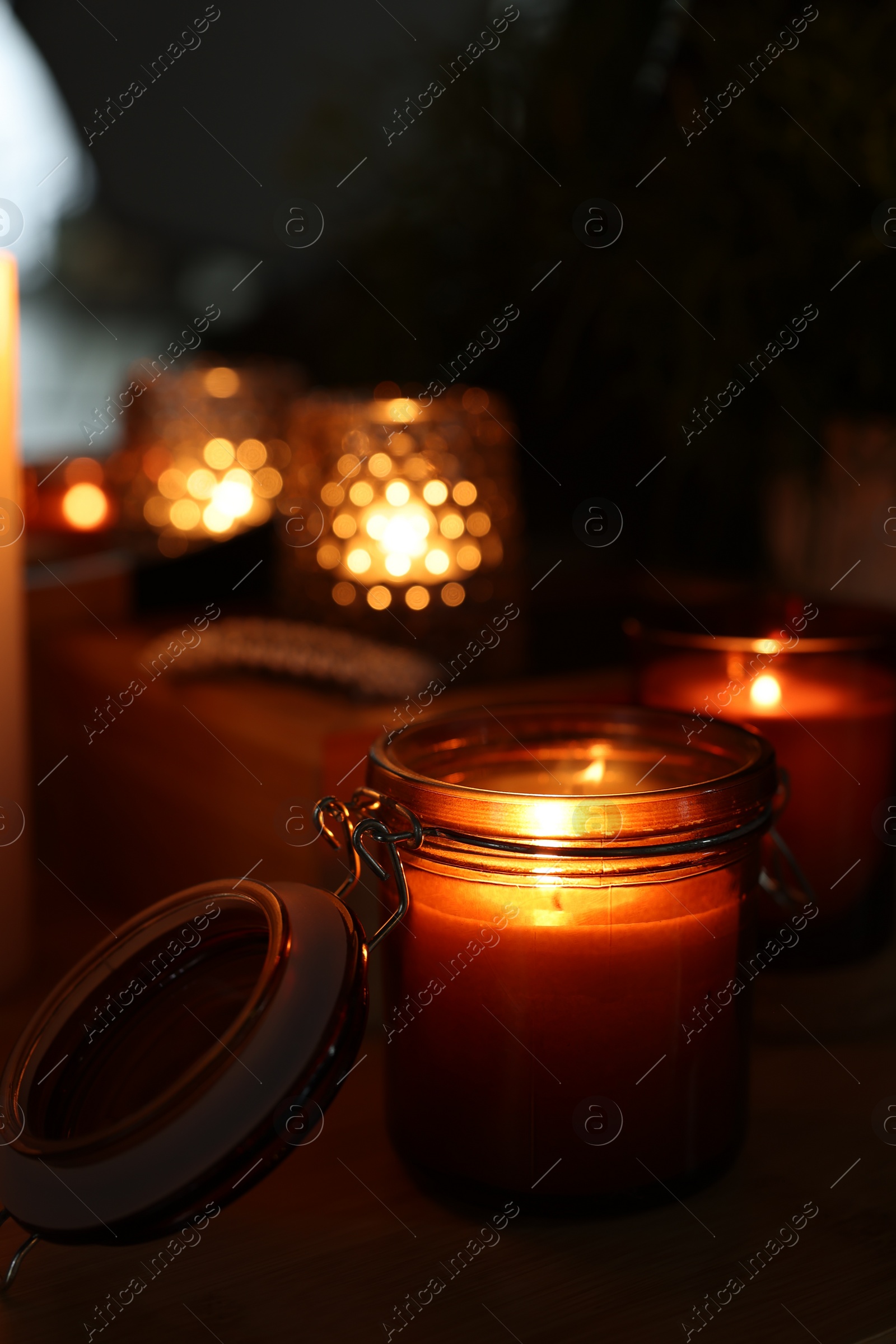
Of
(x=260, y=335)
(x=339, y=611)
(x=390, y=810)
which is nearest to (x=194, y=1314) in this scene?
(x=390, y=810)

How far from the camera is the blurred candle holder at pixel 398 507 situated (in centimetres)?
61

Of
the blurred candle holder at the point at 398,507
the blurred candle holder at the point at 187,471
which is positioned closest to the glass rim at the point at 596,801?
the blurred candle holder at the point at 398,507

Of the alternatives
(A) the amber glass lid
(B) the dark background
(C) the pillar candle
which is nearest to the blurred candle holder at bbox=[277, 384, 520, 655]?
(B) the dark background

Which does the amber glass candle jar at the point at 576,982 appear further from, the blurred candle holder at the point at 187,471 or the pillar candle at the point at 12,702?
the blurred candle holder at the point at 187,471

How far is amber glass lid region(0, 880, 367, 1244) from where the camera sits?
0.29 metres

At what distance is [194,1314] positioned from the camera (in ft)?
1.07

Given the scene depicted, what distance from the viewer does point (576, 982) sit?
348 mm

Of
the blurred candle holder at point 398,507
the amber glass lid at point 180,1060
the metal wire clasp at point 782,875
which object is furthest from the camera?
the blurred candle holder at point 398,507

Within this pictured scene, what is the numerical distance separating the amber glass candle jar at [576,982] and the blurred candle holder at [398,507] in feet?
0.83

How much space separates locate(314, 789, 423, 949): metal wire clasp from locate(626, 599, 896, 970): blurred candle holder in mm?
168

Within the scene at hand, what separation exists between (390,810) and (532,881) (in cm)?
5

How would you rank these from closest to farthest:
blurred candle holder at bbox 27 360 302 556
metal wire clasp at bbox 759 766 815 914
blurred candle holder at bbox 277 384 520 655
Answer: metal wire clasp at bbox 759 766 815 914, blurred candle holder at bbox 277 384 520 655, blurred candle holder at bbox 27 360 302 556

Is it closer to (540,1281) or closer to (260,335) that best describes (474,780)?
(540,1281)

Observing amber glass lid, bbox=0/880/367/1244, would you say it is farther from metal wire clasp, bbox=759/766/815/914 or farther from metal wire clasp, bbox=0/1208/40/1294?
metal wire clasp, bbox=759/766/815/914
